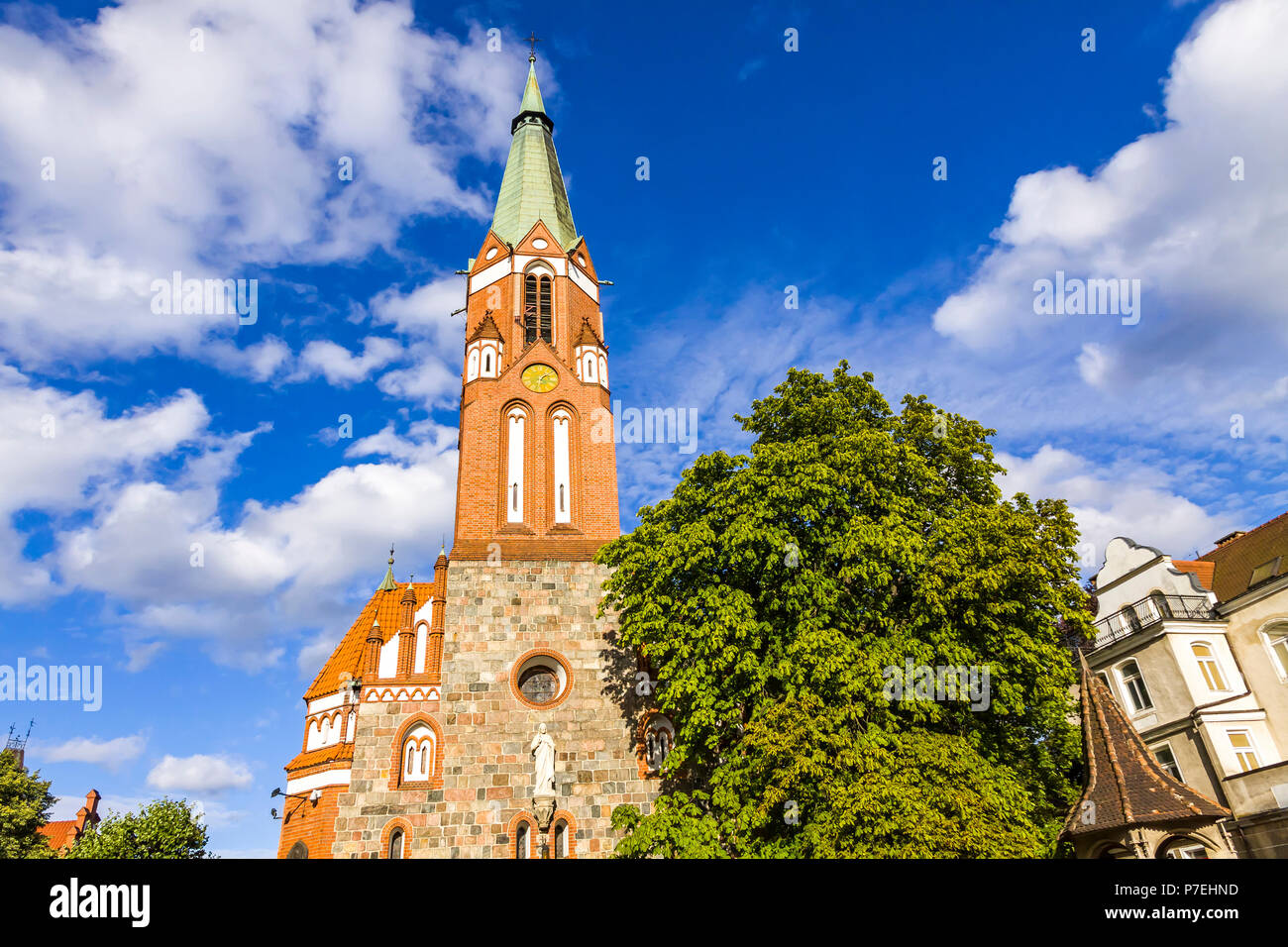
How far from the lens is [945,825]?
13.3 meters

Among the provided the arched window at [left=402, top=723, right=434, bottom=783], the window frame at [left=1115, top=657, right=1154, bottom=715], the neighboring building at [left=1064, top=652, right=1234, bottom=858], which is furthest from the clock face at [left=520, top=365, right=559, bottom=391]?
the window frame at [left=1115, top=657, right=1154, bottom=715]

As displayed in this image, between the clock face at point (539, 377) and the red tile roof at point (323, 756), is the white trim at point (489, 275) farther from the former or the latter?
the red tile roof at point (323, 756)

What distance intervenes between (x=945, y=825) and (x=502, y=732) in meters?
11.8

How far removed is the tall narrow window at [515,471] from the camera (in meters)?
24.9

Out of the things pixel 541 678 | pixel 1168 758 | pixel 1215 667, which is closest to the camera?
pixel 1168 758

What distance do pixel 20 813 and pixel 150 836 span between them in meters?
6.46

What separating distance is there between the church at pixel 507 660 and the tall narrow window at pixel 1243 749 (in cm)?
1518

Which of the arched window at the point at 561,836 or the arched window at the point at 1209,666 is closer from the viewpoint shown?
the arched window at the point at 561,836

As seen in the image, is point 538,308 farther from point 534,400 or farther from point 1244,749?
point 1244,749

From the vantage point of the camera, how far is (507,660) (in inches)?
857

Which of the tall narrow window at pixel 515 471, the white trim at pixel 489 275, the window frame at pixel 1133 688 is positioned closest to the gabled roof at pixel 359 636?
the tall narrow window at pixel 515 471

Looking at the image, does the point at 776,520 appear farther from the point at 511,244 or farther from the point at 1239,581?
the point at 511,244

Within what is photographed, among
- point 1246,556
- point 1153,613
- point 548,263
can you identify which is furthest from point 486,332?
point 1246,556
